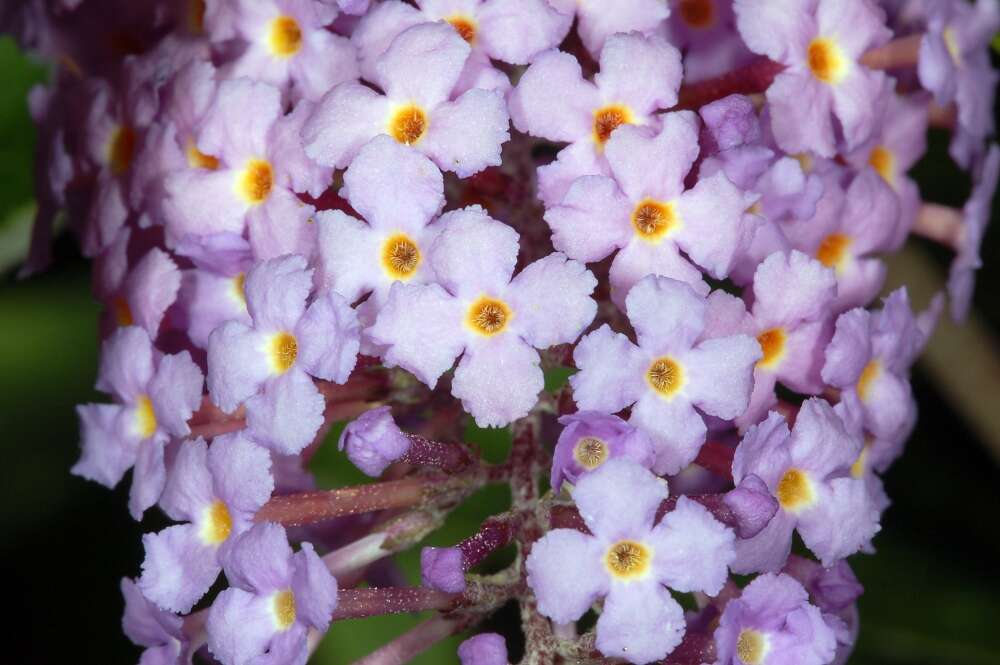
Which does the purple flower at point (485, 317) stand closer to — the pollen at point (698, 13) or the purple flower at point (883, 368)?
the purple flower at point (883, 368)

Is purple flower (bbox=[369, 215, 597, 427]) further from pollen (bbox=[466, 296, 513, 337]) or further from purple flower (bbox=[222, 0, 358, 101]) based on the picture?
purple flower (bbox=[222, 0, 358, 101])

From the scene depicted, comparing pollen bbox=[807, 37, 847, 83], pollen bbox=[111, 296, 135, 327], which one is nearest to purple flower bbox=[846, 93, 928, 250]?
pollen bbox=[807, 37, 847, 83]

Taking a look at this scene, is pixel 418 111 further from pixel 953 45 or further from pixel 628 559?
pixel 953 45

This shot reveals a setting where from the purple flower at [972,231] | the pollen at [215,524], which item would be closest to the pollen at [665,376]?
the pollen at [215,524]

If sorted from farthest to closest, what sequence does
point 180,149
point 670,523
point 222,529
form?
point 180,149 → point 222,529 → point 670,523

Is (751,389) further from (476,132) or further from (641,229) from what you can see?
(476,132)

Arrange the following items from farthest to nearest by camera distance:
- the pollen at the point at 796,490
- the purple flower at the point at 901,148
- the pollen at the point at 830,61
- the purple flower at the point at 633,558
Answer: the purple flower at the point at 901,148 → the pollen at the point at 830,61 → the pollen at the point at 796,490 → the purple flower at the point at 633,558

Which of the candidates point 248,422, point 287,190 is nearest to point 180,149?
point 287,190
